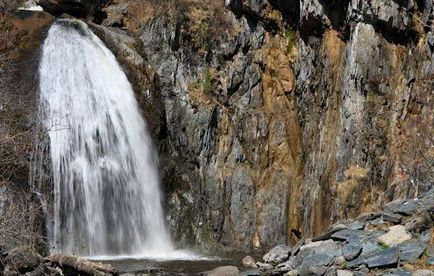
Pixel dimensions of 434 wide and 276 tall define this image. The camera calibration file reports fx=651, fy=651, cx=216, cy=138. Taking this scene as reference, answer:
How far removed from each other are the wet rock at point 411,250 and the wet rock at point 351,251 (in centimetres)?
78

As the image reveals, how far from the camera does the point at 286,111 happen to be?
22594 mm

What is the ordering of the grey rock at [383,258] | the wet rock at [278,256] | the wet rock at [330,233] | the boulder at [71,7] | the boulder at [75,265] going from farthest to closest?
the boulder at [71,7]
the boulder at [75,265]
the wet rock at [278,256]
the wet rock at [330,233]
the grey rock at [383,258]

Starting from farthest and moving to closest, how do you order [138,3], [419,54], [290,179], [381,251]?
[138,3], [290,179], [419,54], [381,251]

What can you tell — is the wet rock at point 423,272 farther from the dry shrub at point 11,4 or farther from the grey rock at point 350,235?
the dry shrub at point 11,4

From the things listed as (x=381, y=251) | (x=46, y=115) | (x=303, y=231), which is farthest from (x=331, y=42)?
(x=381, y=251)

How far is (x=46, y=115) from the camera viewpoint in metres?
20.5

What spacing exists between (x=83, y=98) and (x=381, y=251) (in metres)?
13.4

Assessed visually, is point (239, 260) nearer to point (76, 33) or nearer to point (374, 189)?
point (374, 189)

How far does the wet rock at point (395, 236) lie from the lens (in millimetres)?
10992

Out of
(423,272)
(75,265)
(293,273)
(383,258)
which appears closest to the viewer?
(423,272)

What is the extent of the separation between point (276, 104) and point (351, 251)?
11.9m

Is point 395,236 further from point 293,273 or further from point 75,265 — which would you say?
point 75,265

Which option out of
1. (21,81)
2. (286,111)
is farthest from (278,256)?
(21,81)

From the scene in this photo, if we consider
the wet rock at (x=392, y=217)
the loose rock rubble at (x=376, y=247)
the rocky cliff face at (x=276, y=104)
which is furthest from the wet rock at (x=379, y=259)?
the rocky cliff face at (x=276, y=104)
